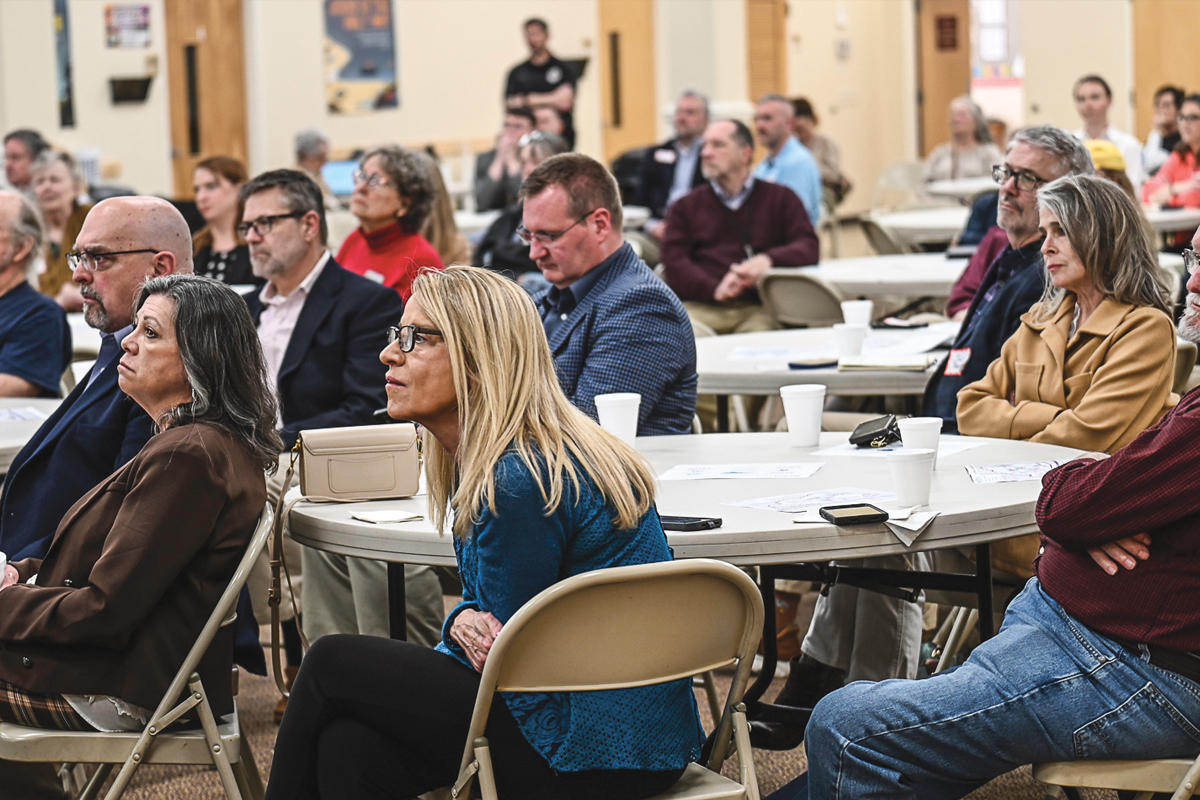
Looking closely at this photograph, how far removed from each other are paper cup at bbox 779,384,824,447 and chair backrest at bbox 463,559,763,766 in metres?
1.13

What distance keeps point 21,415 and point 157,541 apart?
1.57 m

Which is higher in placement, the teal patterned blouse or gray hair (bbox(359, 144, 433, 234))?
gray hair (bbox(359, 144, 433, 234))

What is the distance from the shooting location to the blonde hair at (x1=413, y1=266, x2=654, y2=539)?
1.90 meters

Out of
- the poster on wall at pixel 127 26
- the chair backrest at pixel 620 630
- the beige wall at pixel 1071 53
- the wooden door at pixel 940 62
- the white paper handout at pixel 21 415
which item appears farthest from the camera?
the wooden door at pixel 940 62

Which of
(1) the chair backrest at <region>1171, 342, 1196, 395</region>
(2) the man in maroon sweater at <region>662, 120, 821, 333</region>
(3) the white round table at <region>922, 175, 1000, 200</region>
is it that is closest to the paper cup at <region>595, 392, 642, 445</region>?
(1) the chair backrest at <region>1171, 342, 1196, 395</region>

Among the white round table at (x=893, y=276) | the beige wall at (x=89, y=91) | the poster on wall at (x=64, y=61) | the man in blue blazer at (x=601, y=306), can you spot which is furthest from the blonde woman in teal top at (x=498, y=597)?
the poster on wall at (x=64, y=61)

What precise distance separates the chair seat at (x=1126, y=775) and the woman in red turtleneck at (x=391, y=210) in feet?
9.83

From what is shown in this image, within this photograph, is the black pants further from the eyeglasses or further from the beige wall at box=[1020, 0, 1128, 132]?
the beige wall at box=[1020, 0, 1128, 132]

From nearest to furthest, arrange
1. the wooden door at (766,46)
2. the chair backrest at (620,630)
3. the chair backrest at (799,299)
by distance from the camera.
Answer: the chair backrest at (620,630) → the chair backrest at (799,299) → the wooden door at (766,46)

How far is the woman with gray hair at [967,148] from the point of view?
11.1 m

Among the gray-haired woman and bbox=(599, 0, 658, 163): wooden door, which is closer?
the gray-haired woman

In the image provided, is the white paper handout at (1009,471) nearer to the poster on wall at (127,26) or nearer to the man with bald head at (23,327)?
the man with bald head at (23,327)

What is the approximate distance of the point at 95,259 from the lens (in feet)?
10.2

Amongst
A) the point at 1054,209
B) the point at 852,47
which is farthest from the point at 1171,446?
the point at 852,47
